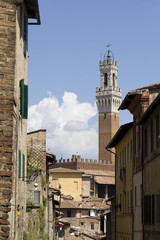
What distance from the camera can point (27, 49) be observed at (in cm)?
1875

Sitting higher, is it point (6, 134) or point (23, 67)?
point (23, 67)

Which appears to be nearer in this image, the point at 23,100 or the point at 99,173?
the point at 23,100

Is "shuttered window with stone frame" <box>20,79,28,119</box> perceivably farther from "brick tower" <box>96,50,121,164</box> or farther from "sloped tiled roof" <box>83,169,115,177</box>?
"brick tower" <box>96,50,121,164</box>

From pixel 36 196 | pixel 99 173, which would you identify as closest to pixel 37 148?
pixel 36 196

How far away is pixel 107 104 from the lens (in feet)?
514

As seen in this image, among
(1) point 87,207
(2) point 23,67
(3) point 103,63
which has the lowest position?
(1) point 87,207

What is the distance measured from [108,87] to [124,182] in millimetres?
128246

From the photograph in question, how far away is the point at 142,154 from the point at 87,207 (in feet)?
209

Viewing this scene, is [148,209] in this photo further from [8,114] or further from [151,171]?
[8,114]

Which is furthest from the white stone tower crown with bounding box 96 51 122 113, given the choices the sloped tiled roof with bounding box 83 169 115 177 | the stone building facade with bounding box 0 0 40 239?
the stone building facade with bounding box 0 0 40 239

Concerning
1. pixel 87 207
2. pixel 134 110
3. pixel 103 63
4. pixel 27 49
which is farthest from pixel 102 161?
pixel 27 49

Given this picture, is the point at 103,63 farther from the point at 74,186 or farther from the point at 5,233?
the point at 5,233

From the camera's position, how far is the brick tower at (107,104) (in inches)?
5851

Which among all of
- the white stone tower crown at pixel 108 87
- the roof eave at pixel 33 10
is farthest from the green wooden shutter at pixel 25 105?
the white stone tower crown at pixel 108 87
